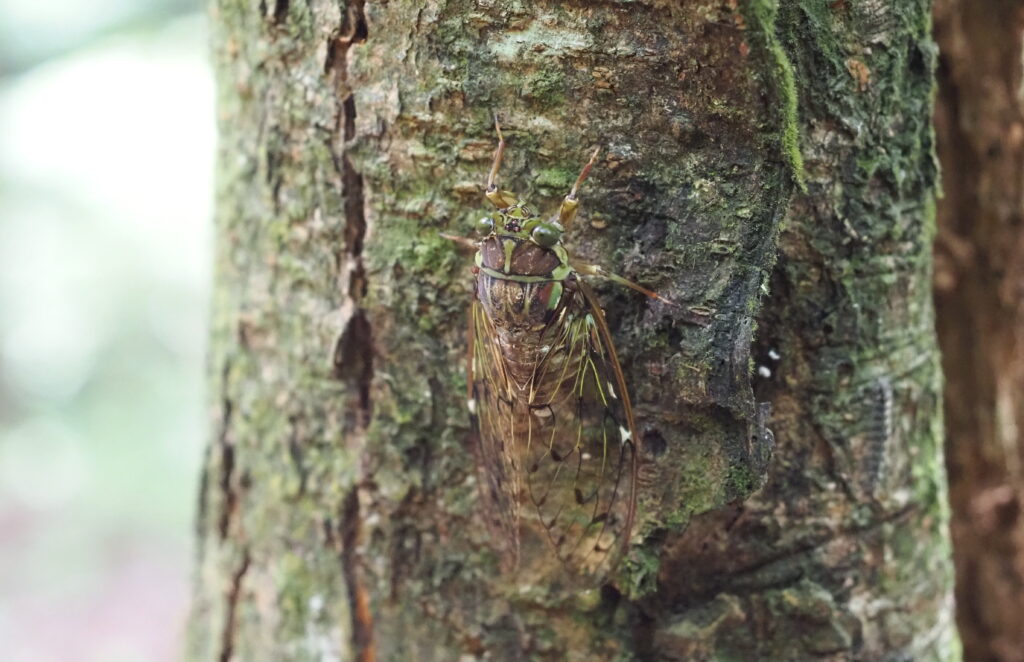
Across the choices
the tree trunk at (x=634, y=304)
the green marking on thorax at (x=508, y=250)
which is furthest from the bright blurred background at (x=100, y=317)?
the green marking on thorax at (x=508, y=250)

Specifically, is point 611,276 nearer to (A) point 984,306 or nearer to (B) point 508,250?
(B) point 508,250

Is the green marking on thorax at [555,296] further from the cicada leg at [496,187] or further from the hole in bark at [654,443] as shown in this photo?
the hole in bark at [654,443]

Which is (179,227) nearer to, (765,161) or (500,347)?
(500,347)

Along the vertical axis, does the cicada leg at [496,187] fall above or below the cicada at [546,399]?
above

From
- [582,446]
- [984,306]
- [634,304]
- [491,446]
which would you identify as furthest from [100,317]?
[984,306]

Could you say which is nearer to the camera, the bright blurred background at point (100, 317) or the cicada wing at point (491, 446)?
the cicada wing at point (491, 446)

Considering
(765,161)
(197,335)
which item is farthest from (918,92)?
(197,335)

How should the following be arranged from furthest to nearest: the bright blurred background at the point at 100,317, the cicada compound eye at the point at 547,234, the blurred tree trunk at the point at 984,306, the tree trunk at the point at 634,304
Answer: the bright blurred background at the point at 100,317
the blurred tree trunk at the point at 984,306
the cicada compound eye at the point at 547,234
the tree trunk at the point at 634,304

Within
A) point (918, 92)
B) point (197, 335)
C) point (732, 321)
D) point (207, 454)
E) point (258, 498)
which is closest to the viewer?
point (732, 321)

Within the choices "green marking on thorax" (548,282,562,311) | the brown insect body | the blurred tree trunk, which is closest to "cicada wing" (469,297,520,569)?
the brown insect body
